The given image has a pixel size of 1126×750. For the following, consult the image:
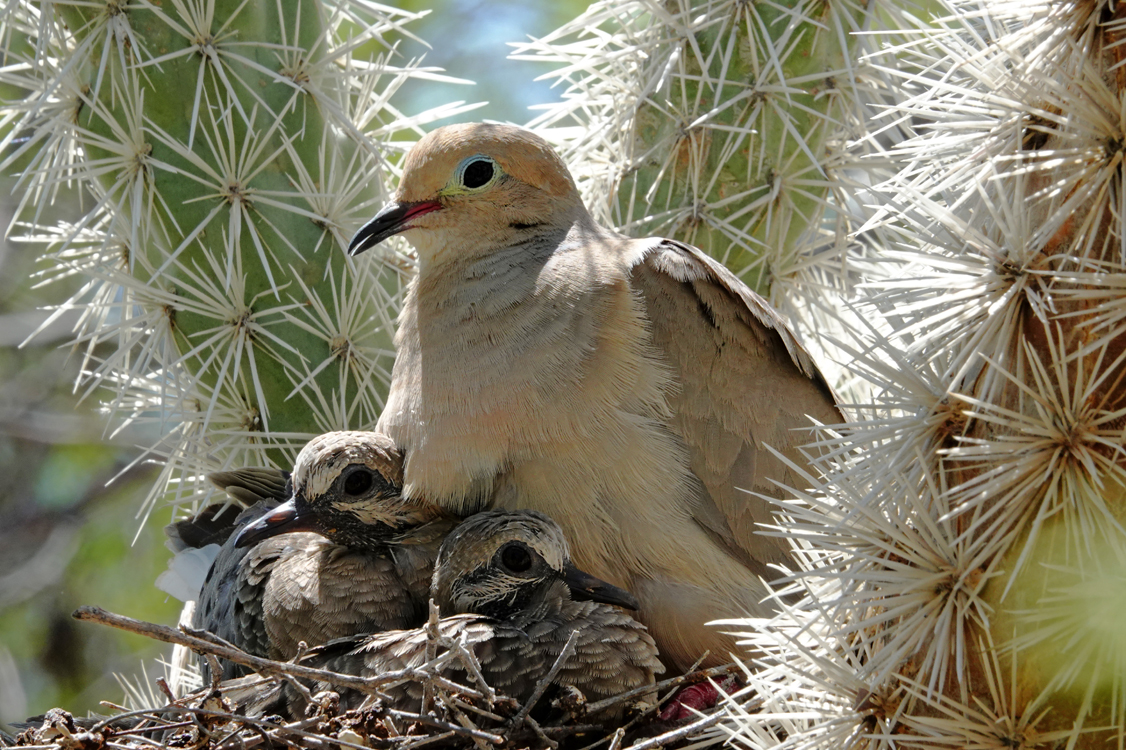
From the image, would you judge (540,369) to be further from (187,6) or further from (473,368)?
(187,6)

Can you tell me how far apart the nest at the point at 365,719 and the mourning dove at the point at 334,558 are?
297 mm

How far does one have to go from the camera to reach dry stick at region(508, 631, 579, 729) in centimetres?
222

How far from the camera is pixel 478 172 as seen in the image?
310 centimetres

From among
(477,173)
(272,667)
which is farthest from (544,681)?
(477,173)

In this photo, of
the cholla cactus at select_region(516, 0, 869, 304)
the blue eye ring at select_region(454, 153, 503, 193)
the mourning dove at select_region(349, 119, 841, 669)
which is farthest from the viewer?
the cholla cactus at select_region(516, 0, 869, 304)

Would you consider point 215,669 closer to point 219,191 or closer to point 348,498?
point 348,498

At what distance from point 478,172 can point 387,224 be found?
1.00 ft

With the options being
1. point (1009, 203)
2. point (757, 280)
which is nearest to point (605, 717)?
point (1009, 203)

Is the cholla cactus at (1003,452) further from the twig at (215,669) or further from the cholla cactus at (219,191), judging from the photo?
the cholla cactus at (219,191)

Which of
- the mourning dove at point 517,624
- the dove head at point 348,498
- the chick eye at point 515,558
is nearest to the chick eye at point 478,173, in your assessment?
the dove head at point 348,498

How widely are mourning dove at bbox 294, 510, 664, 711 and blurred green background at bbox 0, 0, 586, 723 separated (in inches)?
144

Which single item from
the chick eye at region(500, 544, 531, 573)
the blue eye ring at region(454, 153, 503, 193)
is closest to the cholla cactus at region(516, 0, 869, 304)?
the blue eye ring at region(454, 153, 503, 193)

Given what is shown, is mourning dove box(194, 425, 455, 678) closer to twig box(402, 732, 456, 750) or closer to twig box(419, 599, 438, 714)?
twig box(419, 599, 438, 714)

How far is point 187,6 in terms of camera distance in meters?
3.01
